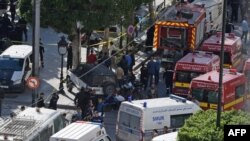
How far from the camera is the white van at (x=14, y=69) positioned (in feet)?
105

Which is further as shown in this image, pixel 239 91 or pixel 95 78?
pixel 95 78

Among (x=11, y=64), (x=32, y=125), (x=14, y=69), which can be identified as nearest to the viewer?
(x=32, y=125)

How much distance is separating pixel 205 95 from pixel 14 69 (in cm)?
832

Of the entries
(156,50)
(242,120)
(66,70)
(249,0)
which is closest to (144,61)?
(156,50)

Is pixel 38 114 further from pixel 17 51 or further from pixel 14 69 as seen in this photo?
pixel 17 51

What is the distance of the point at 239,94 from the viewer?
2936cm

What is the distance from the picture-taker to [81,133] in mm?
22609

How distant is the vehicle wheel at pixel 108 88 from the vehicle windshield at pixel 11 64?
3.88 metres

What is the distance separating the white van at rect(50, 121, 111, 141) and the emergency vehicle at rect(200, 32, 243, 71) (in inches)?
494

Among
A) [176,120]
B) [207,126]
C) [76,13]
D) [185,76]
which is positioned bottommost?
[176,120]

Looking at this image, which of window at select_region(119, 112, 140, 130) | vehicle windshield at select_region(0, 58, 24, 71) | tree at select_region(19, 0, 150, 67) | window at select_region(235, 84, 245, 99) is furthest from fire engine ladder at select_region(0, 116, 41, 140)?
tree at select_region(19, 0, 150, 67)

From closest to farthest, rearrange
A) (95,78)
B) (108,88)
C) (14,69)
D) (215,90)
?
(215,90)
(108,88)
(95,78)
(14,69)

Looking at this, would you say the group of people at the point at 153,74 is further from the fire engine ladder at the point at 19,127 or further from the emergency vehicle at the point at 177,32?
the fire engine ladder at the point at 19,127

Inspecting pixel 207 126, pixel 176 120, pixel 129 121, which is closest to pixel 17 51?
pixel 129 121
